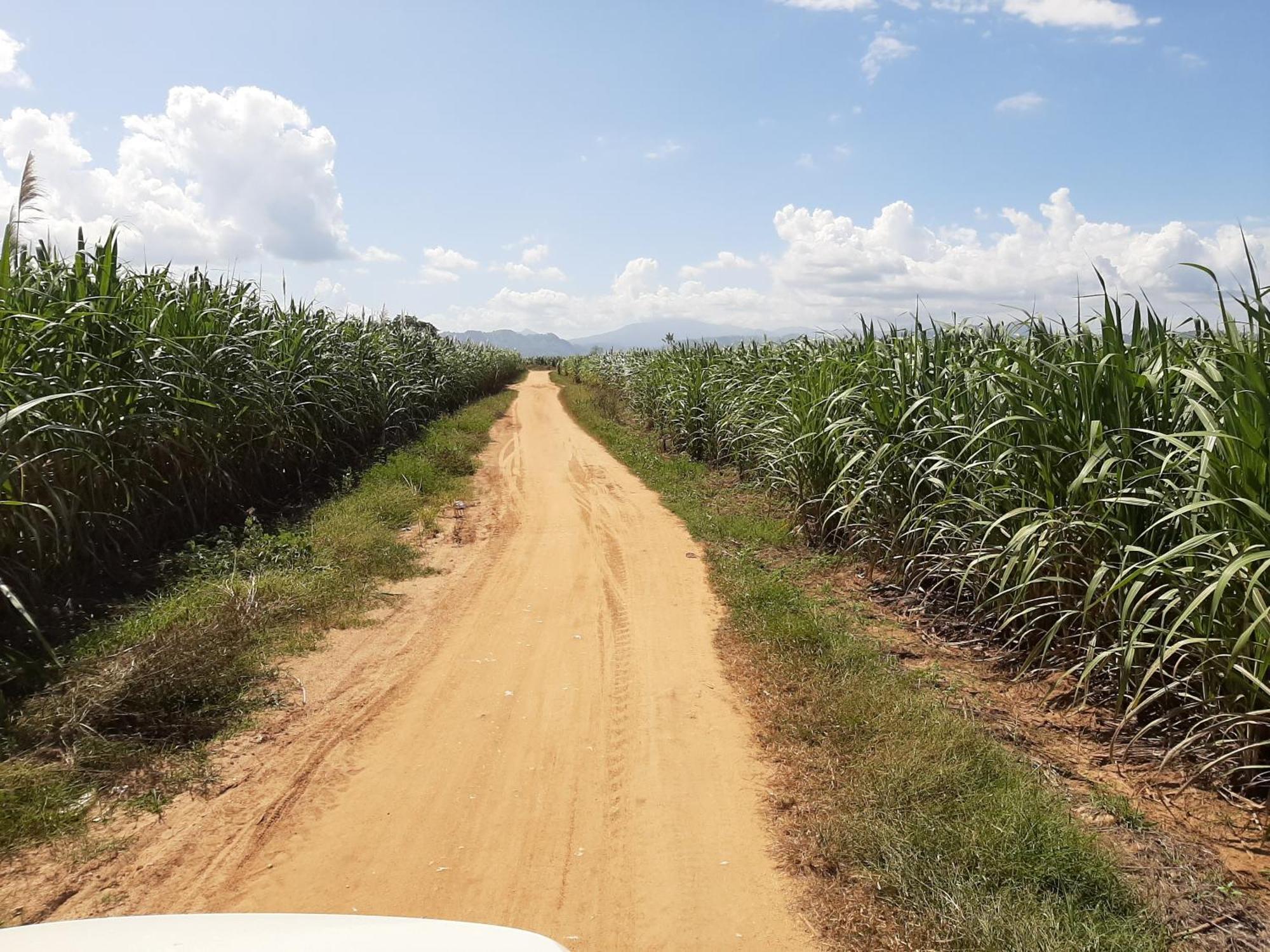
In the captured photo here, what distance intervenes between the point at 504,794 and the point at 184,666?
1902mm

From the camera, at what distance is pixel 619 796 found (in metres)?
3.24

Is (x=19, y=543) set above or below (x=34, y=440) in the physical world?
below

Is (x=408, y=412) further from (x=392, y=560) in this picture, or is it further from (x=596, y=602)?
(x=596, y=602)

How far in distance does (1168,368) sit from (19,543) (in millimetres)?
6527

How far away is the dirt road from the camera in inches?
102

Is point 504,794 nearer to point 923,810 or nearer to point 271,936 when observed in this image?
point 923,810

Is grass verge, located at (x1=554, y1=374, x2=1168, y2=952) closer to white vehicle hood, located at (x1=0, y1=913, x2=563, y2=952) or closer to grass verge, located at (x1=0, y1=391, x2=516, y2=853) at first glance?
white vehicle hood, located at (x1=0, y1=913, x2=563, y2=952)

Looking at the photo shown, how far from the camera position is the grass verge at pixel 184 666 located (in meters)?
3.06

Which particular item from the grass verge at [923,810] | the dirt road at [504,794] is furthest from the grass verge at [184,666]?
the grass verge at [923,810]

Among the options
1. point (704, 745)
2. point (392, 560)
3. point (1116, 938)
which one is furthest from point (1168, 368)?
point (392, 560)

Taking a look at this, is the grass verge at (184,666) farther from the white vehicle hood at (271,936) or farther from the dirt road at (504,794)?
the white vehicle hood at (271,936)

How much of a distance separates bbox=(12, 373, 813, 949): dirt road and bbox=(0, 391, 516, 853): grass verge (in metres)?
0.28

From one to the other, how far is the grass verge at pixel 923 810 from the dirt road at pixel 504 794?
0.29 meters

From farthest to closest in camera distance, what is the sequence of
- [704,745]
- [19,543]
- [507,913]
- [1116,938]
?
[19,543] → [704,745] → [507,913] → [1116,938]
